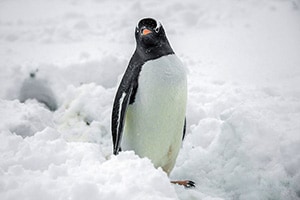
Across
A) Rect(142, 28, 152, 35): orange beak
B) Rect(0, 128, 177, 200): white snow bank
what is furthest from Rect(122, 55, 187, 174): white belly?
Rect(0, 128, 177, 200): white snow bank

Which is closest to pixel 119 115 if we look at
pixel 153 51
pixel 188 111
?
pixel 153 51

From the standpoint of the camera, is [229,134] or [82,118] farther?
[82,118]

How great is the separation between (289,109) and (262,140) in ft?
1.28

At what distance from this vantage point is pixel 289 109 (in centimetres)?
222

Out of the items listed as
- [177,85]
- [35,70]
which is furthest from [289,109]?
[35,70]

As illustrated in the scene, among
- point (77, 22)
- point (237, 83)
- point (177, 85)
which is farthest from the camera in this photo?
point (77, 22)

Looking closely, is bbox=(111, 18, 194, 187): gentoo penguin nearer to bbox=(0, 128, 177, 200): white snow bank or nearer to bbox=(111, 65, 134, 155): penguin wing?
bbox=(111, 65, 134, 155): penguin wing

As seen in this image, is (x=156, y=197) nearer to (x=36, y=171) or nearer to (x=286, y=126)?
(x=36, y=171)

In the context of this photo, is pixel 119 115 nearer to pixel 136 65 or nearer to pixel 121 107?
pixel 121 107

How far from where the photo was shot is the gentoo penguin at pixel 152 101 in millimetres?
1877

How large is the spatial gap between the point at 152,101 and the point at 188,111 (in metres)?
0.79

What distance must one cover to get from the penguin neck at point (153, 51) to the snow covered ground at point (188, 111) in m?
0.46

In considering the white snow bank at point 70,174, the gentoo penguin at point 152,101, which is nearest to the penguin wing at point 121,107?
the gentoo penguin at point 152,101

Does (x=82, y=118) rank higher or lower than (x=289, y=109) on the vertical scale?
lower
